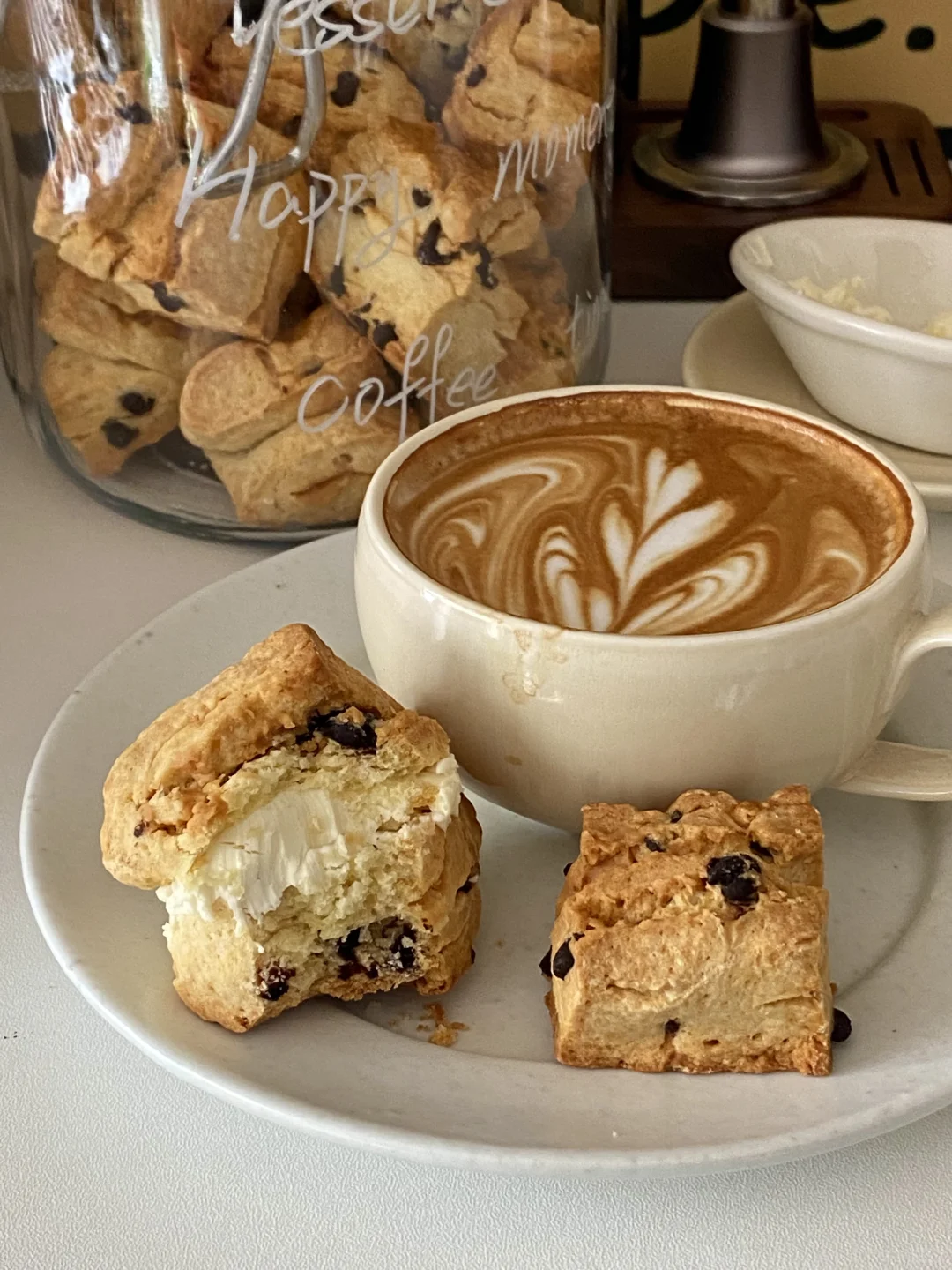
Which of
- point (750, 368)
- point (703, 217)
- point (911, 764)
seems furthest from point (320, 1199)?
point (703, 217)

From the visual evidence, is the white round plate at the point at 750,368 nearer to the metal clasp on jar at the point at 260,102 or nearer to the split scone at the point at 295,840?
the metal clasp on jar at the point at 260,102

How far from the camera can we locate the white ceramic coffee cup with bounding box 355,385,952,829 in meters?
0.63

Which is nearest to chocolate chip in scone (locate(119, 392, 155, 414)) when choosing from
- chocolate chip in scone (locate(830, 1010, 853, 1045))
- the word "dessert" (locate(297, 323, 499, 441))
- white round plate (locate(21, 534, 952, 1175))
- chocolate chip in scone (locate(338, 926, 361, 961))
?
the word "dessert" (locate(297, 323, 499, 441))

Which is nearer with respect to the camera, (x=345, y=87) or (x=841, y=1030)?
(x=841, y=1030)

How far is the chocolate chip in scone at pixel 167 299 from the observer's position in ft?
2.83

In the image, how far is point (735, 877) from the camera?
1.93ft

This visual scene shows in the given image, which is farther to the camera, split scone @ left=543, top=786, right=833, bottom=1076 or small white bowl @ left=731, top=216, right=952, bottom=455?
small white bowl @ left=731, top=216, right=952, bottom=455

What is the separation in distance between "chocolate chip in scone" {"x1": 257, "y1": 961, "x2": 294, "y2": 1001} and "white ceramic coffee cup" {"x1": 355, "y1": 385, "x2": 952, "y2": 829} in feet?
0.46

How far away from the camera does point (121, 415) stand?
0.95m

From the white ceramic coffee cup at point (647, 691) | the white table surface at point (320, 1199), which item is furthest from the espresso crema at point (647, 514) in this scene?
the white table surface at point (320, 1199)

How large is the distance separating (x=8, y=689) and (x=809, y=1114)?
1.75 ft

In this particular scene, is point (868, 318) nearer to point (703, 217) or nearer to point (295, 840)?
point (703, 217)

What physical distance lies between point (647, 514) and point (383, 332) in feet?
0.72

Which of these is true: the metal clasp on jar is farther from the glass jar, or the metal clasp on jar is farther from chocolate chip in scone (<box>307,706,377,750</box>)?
chocolate chip in scone (<box>307,706,377,750</box>)
